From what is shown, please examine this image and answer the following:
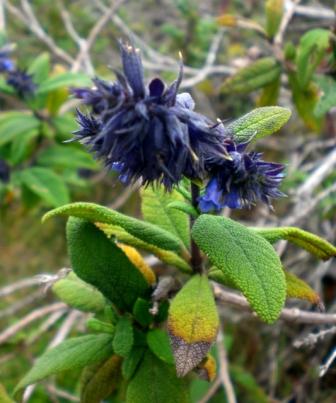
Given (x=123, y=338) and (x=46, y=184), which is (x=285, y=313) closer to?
(x=123, y=338)

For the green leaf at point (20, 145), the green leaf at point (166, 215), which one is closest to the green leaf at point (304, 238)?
the green leaf at point (166, 215)

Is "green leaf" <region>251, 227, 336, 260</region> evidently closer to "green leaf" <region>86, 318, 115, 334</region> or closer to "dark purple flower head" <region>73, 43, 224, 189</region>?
"dark purple flower head" <region>73, 43, 224, 189</region>

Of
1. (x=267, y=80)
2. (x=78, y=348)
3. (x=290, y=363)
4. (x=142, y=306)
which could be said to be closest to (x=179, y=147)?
(x=142, y=306)

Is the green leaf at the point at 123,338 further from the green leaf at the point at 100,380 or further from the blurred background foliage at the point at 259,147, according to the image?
the blurred background foliage at the point at 259,147

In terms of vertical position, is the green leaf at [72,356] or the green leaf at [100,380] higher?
the green leaf at [72,356]

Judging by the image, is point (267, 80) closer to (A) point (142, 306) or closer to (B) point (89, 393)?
(A) point (142, 306)
